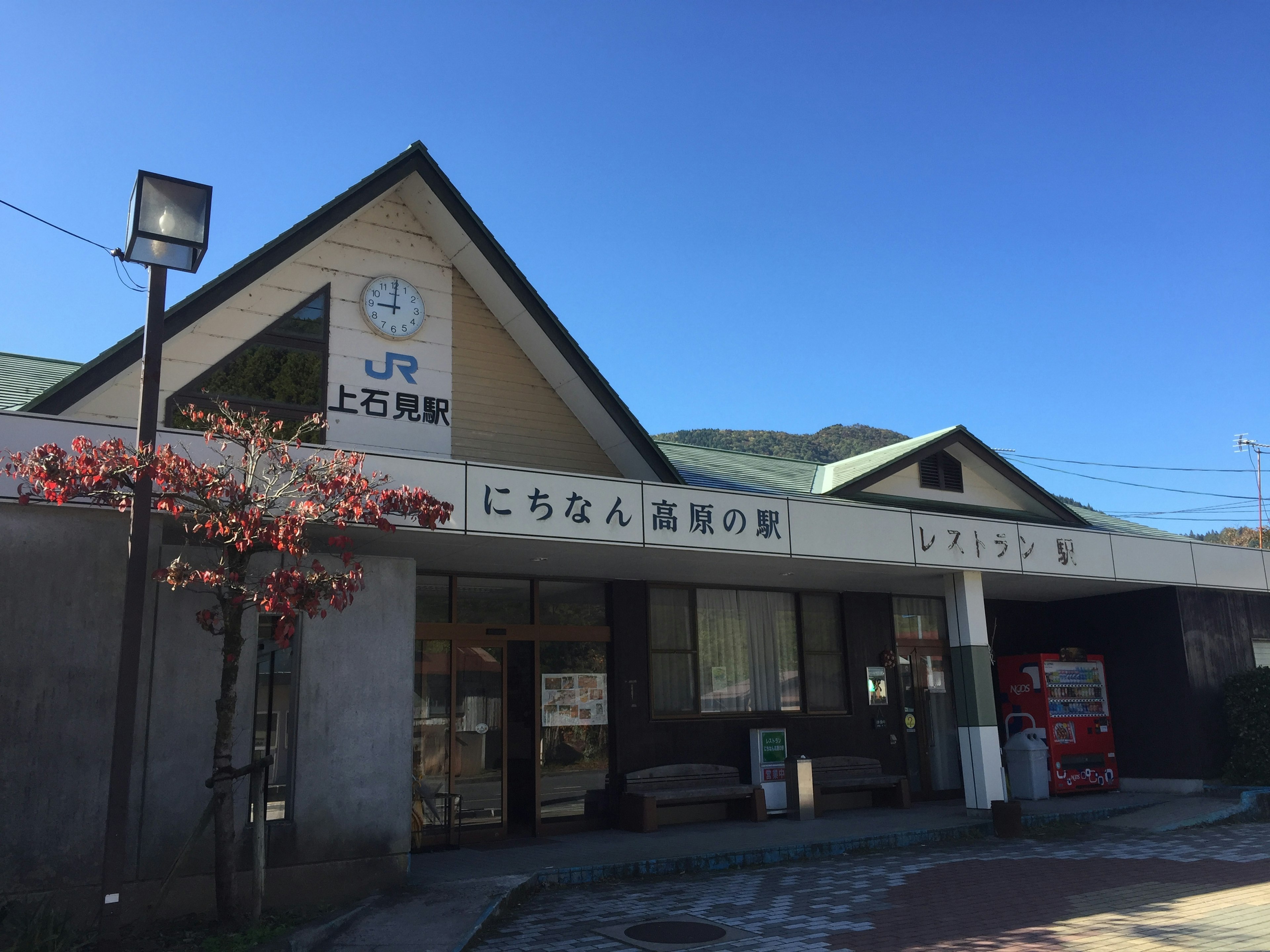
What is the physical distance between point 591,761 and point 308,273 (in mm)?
6992

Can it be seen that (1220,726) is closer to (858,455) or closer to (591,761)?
(858,455)

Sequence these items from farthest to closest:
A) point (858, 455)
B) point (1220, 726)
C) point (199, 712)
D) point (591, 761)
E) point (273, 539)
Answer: point (858, 455)
point (1220, 726)
point (591, 761)
point (199, 712)
point (273, 539)

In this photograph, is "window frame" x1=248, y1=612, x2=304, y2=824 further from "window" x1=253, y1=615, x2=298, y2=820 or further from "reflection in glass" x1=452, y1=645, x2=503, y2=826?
"reflection in glass" x1=452, y1=645, x2=503, y2=826

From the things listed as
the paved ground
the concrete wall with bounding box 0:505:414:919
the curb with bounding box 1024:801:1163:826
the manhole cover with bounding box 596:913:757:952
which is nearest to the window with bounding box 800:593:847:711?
the paved ground

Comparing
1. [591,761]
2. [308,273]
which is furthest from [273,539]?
[591,761]

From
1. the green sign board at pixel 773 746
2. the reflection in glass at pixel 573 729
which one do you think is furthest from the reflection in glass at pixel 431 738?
the green sign board at pixel 773 746

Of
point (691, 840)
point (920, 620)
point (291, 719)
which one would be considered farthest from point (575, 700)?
point (920, 620)

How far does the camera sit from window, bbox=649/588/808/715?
13531mm

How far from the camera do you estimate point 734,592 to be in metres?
14.4

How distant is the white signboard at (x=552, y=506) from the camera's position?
953cm

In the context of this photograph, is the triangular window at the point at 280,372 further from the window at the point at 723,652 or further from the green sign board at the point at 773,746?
the green sign board at the point at 773,746

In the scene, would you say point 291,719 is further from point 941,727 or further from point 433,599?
point 941,727

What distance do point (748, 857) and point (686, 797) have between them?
1863mm

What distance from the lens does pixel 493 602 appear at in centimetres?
1231
